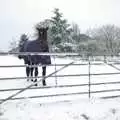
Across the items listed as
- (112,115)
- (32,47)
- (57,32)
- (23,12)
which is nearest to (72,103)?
(112,115)

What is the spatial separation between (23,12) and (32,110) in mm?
39650

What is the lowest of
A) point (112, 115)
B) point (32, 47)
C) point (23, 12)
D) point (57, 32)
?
point (112, 115)

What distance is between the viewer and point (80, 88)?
6.31 meters

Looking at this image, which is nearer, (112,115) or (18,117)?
(18,117)

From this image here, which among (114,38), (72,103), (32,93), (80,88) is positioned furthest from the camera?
(114,38)

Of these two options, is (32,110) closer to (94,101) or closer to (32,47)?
(94,101)

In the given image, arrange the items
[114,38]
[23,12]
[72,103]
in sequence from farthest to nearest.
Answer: [23,12] → [114,38] → [72,103]

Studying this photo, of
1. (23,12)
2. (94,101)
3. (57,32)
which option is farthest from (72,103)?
(23,12)

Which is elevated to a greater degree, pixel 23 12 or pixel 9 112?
pixel 23 12

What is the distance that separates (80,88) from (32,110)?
2.44 meters

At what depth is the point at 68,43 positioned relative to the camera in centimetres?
2866

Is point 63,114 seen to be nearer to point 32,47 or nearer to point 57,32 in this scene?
point 32,47

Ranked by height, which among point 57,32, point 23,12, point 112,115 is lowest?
point 112,115

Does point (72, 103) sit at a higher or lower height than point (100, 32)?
lower
